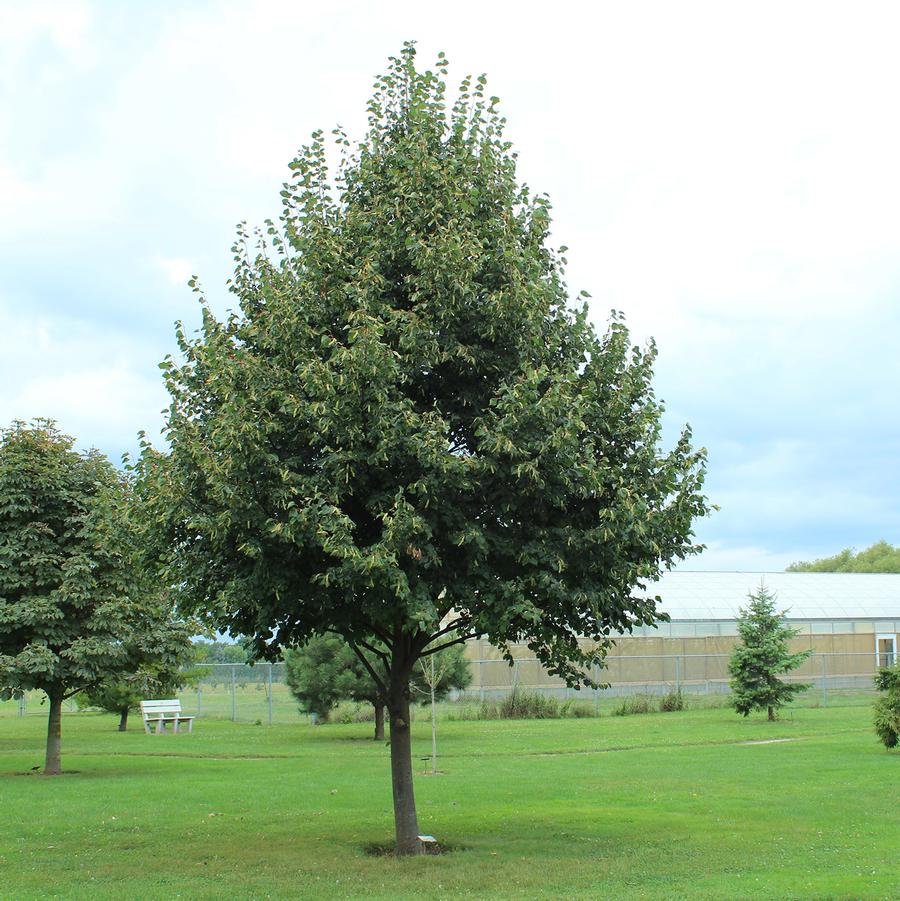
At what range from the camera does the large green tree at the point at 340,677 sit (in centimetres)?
3234

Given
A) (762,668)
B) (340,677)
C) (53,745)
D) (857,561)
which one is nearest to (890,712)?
(762,668)

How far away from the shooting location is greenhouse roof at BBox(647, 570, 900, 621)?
50594mm

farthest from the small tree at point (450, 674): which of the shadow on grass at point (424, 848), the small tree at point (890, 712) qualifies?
the shadow on grass at point (424, 848)

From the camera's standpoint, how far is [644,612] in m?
11.9

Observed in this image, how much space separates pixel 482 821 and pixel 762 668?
2279 centimetres

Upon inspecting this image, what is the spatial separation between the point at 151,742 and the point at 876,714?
799 inches

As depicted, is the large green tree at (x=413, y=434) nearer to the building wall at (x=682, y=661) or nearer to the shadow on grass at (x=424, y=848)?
the shadow on grass at (x=424, y=848)

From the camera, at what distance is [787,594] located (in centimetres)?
5300

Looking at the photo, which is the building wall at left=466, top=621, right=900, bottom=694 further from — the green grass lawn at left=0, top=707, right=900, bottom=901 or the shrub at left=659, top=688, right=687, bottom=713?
the green grass lawn at left=0, top=707, right=900, bottom=901

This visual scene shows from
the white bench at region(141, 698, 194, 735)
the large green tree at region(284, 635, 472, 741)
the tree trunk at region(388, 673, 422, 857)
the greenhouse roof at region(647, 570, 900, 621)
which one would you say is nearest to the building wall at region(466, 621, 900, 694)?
the greenhouse roof at region(647, 570, 900, 621)

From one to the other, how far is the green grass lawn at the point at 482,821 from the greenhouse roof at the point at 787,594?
22.3 m

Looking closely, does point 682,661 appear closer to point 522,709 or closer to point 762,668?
point 762,668

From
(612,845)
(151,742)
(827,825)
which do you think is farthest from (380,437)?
(151,742)

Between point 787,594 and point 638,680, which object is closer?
point 638,680
